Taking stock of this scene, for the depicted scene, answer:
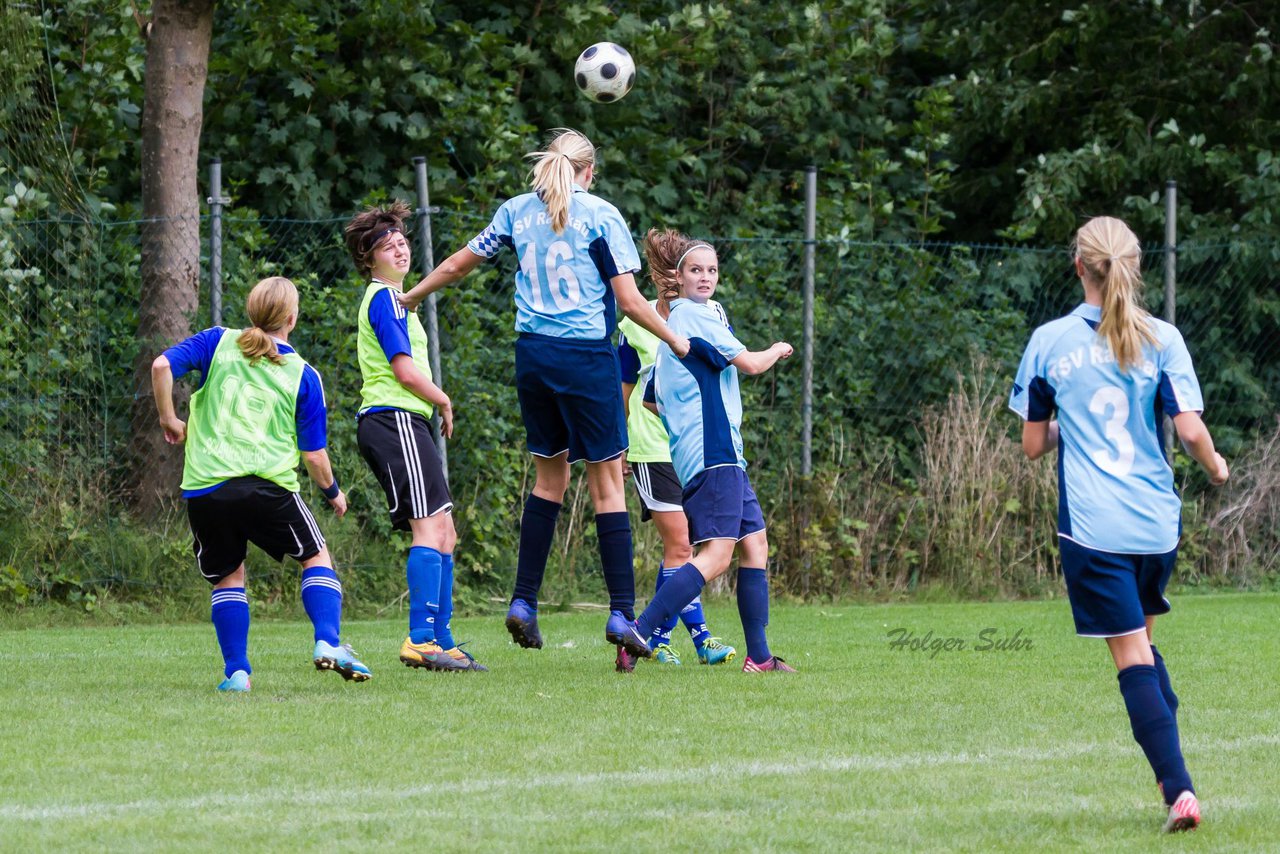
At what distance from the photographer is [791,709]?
5.91m

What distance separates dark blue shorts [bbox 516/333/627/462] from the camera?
267 inches

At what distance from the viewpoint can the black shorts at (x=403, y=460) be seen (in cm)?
681

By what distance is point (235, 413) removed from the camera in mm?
6227

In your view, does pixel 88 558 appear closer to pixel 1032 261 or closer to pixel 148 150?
pixel 148 150

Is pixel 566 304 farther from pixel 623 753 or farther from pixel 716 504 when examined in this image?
pixel 623 753

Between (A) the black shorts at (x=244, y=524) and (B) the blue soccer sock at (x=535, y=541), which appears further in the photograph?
(B) the blue soccer sock at (x=535, y=541)

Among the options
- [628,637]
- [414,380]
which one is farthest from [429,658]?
[414,380]

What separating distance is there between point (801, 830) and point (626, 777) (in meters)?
0.76

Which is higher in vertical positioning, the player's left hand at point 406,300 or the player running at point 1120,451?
the player's left hand at point 406,300

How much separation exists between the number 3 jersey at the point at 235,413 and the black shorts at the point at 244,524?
0.15ft

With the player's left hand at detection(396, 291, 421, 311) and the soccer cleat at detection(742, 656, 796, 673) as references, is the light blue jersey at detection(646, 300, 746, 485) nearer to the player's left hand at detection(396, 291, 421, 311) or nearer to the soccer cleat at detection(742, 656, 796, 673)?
the soccer cleat at detection(742, 656, 796, 673)

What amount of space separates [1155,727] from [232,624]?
3548mm

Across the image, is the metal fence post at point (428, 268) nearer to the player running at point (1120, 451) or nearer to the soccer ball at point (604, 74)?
the soccer ball at point (604, 74)

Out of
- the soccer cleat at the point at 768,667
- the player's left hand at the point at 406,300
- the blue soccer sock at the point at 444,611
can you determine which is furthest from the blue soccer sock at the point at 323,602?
the soccer cleat at the point at 768,667
